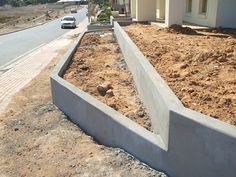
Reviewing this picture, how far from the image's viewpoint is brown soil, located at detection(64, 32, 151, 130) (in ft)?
24.6

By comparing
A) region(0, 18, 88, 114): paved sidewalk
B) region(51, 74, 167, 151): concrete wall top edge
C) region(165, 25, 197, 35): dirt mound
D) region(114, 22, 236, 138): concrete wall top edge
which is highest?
region(114, 22, 236, 138): concrete wall top edge

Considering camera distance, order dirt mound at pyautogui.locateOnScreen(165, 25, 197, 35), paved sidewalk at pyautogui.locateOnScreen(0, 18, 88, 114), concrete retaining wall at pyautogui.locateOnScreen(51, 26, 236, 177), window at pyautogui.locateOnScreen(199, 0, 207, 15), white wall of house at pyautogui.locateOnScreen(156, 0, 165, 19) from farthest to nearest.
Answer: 1. white wall of house at pyautogui.locateOnScreen(156, 0, 165, 19)
2. window at pyautogui.locateOnScreen(199, 0, 207, 15)
3. dirt mound at pyautogui.locateOnScreen(165, 25, 197, 35)
4. paved sidewalk at pyautogui.locateOnScreen(0, 18, 88, 114)
5. concrete retaining wall at pyautogui.locateOnScreen(51, 26, 236, 177)

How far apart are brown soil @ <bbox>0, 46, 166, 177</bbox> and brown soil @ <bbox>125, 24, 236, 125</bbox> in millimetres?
1624

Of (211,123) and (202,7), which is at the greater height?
(202,7)

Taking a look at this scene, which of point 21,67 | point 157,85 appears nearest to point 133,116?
point 157,85

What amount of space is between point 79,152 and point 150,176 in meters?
1.70

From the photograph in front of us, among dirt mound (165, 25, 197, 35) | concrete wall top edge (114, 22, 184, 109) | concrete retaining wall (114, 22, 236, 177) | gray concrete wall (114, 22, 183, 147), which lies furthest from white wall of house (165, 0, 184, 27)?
concrete retaining wall (114, 22, 236, 177)

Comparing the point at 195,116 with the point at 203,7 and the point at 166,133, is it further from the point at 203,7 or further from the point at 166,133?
the point at 203,7

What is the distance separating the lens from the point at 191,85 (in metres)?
7.13

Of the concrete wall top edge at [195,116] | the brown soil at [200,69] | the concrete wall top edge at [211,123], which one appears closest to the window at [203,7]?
the brown soil at [200,69]

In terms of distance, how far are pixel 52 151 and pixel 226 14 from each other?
42.8 ft

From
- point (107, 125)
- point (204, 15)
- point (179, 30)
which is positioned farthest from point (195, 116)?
point (204, 15)

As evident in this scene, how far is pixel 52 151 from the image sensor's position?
21.6 feet

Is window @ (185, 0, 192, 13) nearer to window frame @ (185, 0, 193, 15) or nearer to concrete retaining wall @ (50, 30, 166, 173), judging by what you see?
window frame @ (185, 0, 193, 15)
